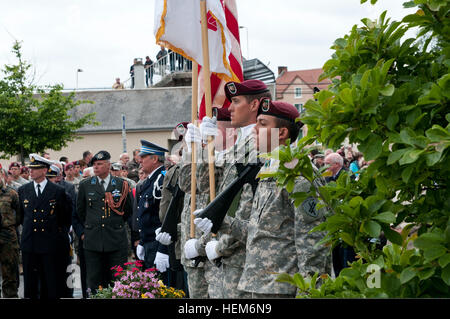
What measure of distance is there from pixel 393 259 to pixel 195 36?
4680 mm

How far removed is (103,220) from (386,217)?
7550 millimetres

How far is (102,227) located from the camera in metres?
9.14

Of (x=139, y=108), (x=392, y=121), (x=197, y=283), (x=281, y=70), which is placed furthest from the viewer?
(x=281, y=70)

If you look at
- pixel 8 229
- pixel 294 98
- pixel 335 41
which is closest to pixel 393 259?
pixel 335 41

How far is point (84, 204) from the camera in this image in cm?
943

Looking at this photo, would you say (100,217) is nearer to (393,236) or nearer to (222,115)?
(222,115)

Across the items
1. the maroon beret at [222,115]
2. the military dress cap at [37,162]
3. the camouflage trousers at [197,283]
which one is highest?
the maroon beret at [222,115]

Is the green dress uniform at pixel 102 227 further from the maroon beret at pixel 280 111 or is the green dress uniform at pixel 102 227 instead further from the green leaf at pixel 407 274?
the green leaf at pixel 407 274

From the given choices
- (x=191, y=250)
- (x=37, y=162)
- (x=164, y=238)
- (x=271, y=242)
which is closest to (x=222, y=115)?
(x=191, y=250)

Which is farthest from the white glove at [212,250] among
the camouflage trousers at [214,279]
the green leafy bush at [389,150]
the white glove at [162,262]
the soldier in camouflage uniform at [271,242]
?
the green leafy bush at [389,150]

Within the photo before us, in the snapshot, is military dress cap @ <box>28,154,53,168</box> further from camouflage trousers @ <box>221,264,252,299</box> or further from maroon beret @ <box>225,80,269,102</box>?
camouflage trousers @ <box>221,264,252,299</box>

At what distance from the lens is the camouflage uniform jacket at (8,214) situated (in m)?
10.2

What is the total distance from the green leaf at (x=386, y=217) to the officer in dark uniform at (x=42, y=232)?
25.8 feet
